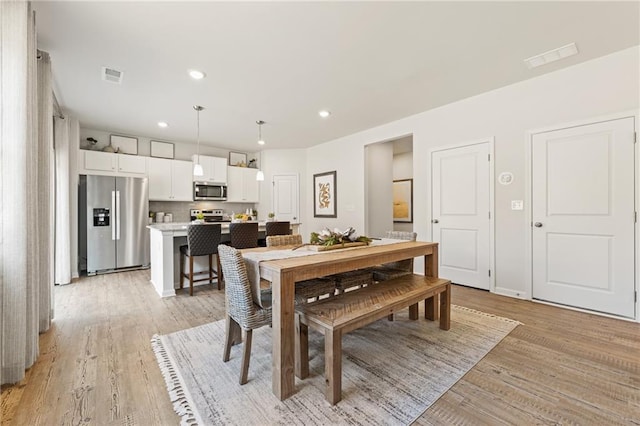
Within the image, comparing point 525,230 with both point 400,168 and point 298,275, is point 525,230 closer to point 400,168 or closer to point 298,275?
point 298,275

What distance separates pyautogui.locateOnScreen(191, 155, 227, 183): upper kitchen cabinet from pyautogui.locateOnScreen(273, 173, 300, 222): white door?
117 centimetres

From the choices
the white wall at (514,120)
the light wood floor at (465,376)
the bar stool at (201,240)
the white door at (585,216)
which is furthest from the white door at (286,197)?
the white door at (585,216)

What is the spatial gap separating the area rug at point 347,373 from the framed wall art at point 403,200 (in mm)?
4256

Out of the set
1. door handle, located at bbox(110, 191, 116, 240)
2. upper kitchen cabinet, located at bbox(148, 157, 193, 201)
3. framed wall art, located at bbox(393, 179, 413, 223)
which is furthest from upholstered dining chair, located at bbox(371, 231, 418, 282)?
upper kitchen cabinet, located at bbox(148, 157, 193, 201)

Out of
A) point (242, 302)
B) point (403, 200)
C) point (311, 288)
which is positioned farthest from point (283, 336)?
point (403, 200)

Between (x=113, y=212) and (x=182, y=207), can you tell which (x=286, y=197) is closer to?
(x=182, y=207)

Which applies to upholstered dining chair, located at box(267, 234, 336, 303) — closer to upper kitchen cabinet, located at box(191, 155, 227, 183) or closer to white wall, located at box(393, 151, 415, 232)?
upper kitchen cabinet, located at box(191, 155, 227, 183)

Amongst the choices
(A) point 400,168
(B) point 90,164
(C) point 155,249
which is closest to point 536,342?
(C) point 155,249

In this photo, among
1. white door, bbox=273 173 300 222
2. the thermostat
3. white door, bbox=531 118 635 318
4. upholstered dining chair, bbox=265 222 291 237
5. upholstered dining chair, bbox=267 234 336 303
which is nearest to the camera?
upholstered dining chair, bbox=267 234 336 303

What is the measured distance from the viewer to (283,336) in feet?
5.32

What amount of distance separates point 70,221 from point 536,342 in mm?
6064

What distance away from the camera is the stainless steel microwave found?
595 centimetres

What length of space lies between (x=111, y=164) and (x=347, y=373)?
5407mm

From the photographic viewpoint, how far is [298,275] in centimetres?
171
